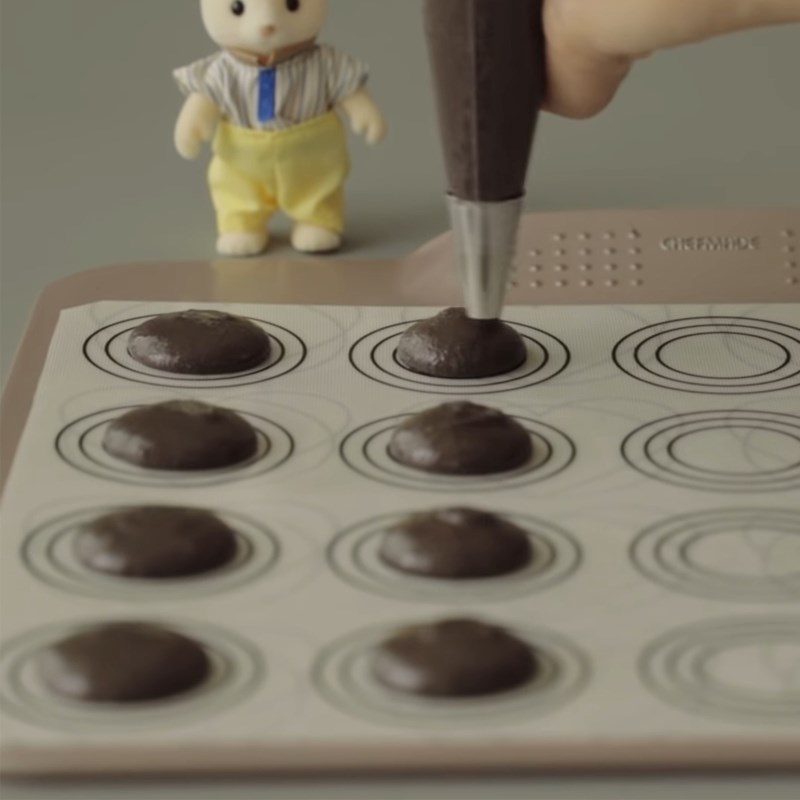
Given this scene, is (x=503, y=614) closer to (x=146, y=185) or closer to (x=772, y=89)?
(x=146, y=185)

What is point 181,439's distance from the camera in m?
1.17

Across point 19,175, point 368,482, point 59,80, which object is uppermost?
point 59,80

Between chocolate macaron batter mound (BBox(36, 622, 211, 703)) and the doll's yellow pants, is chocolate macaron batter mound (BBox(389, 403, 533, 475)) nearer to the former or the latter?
chocolate macaron batter mound (BBox(36, 622, 211, 703))

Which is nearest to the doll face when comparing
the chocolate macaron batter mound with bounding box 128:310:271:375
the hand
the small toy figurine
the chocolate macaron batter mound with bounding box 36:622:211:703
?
the small toy figurine

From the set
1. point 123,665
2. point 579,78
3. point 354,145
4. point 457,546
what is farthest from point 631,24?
point 354,145

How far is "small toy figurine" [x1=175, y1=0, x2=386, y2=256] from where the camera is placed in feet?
5.07

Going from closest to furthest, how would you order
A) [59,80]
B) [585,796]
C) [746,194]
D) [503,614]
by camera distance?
[585,796], [503,614], [746,194], [59,80]

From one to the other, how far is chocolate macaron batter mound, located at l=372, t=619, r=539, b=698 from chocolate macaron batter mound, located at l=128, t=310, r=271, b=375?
38 centimetres

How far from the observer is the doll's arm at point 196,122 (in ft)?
5.16

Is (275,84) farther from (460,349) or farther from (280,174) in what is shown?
(460,349)

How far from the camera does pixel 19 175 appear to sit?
1.78 metres

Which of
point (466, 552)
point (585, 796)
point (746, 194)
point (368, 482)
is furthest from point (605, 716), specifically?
point (746, 194)

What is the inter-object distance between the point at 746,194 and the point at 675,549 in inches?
29.5

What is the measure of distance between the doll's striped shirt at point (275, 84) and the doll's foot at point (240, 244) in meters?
0.09
